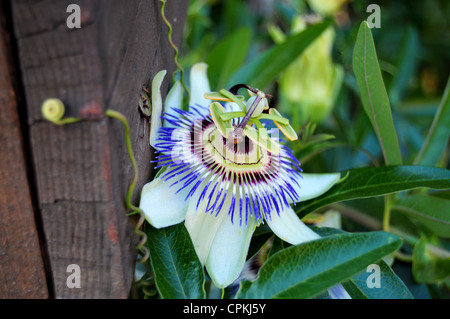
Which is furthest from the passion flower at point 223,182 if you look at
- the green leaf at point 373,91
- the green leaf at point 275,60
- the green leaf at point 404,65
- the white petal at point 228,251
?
the green leaf at point 404,65

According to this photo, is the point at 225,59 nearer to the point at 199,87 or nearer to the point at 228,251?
the point at 199,87

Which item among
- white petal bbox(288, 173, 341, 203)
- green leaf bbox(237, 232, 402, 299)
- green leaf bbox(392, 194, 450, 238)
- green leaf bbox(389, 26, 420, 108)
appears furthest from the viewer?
green leaf bbox(389, 26, 420, 108)

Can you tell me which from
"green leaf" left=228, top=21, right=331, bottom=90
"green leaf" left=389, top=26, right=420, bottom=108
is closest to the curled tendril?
"green leaf" left=228, top=21, right=331, bottom=90

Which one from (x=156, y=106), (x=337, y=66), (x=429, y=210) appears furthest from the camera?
(x=337, y=66)

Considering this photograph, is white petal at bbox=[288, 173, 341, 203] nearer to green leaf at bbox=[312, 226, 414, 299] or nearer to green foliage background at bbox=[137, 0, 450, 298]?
green foliage background at bbox=[137, 0, 450, 298]

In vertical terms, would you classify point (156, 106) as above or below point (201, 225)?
above

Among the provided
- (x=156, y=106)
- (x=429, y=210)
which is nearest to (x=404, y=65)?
(x=429, y=210)

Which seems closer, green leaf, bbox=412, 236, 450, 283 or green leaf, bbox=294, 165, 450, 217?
green leaf, bbox=294, 165, 450, 217

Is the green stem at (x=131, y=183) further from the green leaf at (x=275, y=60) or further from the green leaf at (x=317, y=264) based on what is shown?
the green leaf at (x=275, y=60)
